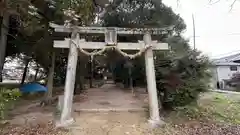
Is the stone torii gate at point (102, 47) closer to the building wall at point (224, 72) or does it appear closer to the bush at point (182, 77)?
the bush at point (182, 77)

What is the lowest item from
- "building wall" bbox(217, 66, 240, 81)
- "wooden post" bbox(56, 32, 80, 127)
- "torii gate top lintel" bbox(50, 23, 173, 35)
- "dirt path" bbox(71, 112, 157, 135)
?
"dirt path" bbox(71, 112, 157, 135)

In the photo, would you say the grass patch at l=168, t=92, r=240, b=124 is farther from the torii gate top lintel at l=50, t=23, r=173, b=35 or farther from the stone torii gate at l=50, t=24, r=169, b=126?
the torii gate top lintel at l=50, t=23, r=173, b=35

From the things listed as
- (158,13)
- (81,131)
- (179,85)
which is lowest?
(81,131)

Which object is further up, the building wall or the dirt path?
the building wall

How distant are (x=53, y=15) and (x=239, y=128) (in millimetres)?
7106

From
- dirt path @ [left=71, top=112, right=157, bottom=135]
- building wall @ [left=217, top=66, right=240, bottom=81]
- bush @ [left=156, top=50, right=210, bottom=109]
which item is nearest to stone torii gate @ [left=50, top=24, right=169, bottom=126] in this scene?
dirt path @ [left=71, top=112, right=157, bottom=135]

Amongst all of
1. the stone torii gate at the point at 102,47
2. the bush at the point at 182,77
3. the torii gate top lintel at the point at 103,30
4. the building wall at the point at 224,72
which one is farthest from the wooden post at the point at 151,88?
the building wall at the point at 224,72

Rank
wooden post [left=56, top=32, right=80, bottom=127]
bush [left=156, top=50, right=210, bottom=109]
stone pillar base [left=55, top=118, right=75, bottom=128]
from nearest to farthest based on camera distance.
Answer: stone pillar base [left=55, top=118, right=75, bottom=128] < wooden post [left=56, top=32, right=80, bottom=127] < bush [left=156, top=50, right=210, bottom=109]

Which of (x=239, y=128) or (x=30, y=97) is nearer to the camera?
(x=239, y=128)

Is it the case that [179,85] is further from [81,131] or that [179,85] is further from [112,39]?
[81,131]

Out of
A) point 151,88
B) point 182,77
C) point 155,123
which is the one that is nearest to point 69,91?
point 151,88

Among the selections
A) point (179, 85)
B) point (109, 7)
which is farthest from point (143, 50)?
point (109, 7)

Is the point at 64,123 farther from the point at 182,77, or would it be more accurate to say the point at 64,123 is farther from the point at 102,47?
the point at 182,77

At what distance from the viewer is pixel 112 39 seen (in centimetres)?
677
